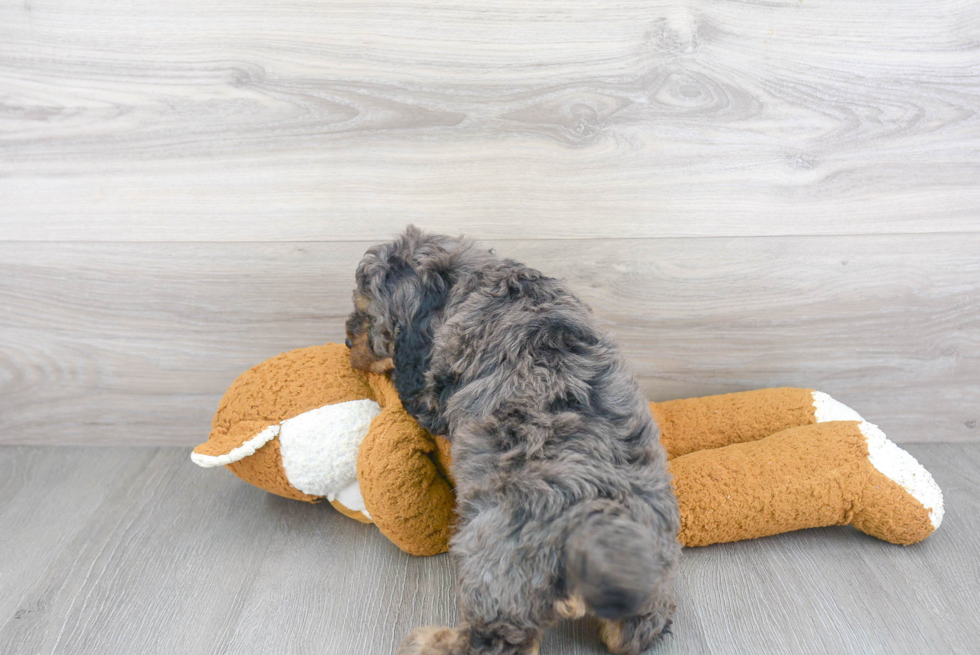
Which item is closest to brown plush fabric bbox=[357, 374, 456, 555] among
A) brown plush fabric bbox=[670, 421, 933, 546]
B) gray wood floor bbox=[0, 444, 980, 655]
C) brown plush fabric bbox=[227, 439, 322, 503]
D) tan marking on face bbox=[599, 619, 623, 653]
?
gray wood floor bbox=[0, 444, 980, 655]

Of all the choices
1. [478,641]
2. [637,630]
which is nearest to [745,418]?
[637,630]

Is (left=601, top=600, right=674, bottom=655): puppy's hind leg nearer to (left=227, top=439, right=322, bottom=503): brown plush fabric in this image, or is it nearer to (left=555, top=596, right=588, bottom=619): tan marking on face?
(left=555, top=596, right=588, bottom=619): tan marking on face

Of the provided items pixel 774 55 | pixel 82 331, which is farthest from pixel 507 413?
pixel 82 331

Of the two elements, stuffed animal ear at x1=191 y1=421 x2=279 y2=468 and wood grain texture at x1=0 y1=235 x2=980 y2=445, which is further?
wood grain texture at x1=0 y1=235 x2=980 y2=445

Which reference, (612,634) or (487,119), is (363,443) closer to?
(612,634)

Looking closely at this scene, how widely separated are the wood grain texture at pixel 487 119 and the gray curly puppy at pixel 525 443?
0.47m

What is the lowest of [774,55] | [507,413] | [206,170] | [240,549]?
[240,549]

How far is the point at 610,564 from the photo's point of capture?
3.67 feet

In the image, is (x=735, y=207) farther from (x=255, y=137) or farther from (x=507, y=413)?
(x=255, y=137)

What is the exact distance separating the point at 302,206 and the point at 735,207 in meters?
1.34

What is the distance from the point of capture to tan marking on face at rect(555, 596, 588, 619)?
4.20ft

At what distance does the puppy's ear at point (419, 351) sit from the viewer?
162cm

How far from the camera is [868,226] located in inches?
82.6

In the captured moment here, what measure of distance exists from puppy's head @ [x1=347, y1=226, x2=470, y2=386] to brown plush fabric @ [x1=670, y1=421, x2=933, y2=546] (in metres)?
0.78
